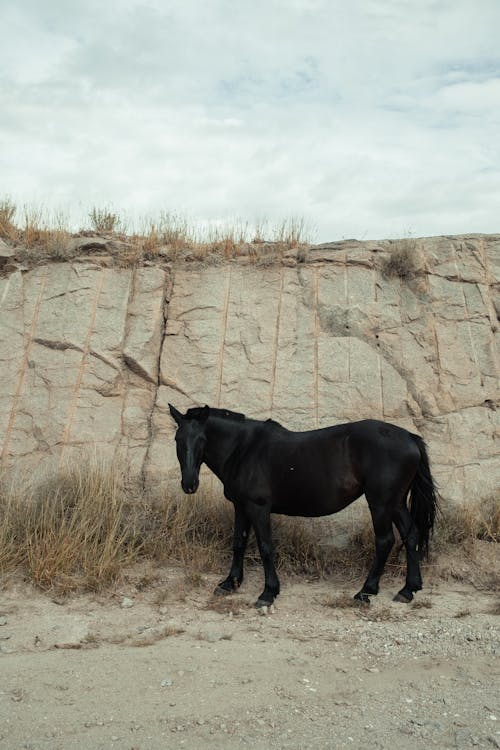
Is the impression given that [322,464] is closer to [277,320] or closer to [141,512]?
[141,512]

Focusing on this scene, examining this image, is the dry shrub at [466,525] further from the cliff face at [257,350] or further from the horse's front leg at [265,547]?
the horse's front leg at [265,547]

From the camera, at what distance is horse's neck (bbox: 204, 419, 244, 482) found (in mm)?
6926

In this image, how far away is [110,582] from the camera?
21.9 feet

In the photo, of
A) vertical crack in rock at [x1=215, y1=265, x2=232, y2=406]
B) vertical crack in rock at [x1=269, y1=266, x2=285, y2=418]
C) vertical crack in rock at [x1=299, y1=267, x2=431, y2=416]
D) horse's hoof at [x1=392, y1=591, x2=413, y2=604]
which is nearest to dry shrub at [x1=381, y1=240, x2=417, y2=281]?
vertical crack in rock at [x1=299, y1=267, x2=431, y2=416]

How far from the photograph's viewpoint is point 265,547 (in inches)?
262

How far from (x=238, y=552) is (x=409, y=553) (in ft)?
5.47

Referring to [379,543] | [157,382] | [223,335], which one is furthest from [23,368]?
[379,543]

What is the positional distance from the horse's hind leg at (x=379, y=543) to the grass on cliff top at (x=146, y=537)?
2.16 feet

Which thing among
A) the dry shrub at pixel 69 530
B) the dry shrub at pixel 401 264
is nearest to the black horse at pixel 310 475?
the dry shrub at pixel 69 530

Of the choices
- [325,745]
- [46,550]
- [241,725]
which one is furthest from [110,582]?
[325,745]

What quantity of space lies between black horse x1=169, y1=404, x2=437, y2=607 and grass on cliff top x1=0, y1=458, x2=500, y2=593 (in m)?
0.65

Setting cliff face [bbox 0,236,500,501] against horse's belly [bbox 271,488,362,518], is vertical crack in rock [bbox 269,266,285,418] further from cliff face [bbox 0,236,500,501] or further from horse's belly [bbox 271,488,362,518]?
horse's belly [bbox 271,488,362,518]

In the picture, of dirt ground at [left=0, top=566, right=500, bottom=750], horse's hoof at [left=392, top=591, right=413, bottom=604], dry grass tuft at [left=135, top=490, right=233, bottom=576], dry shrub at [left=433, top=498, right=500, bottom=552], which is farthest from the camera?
dry shrub at [left=433, top=498, right=500, bottom=552]

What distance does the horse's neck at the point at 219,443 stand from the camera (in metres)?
6.93
